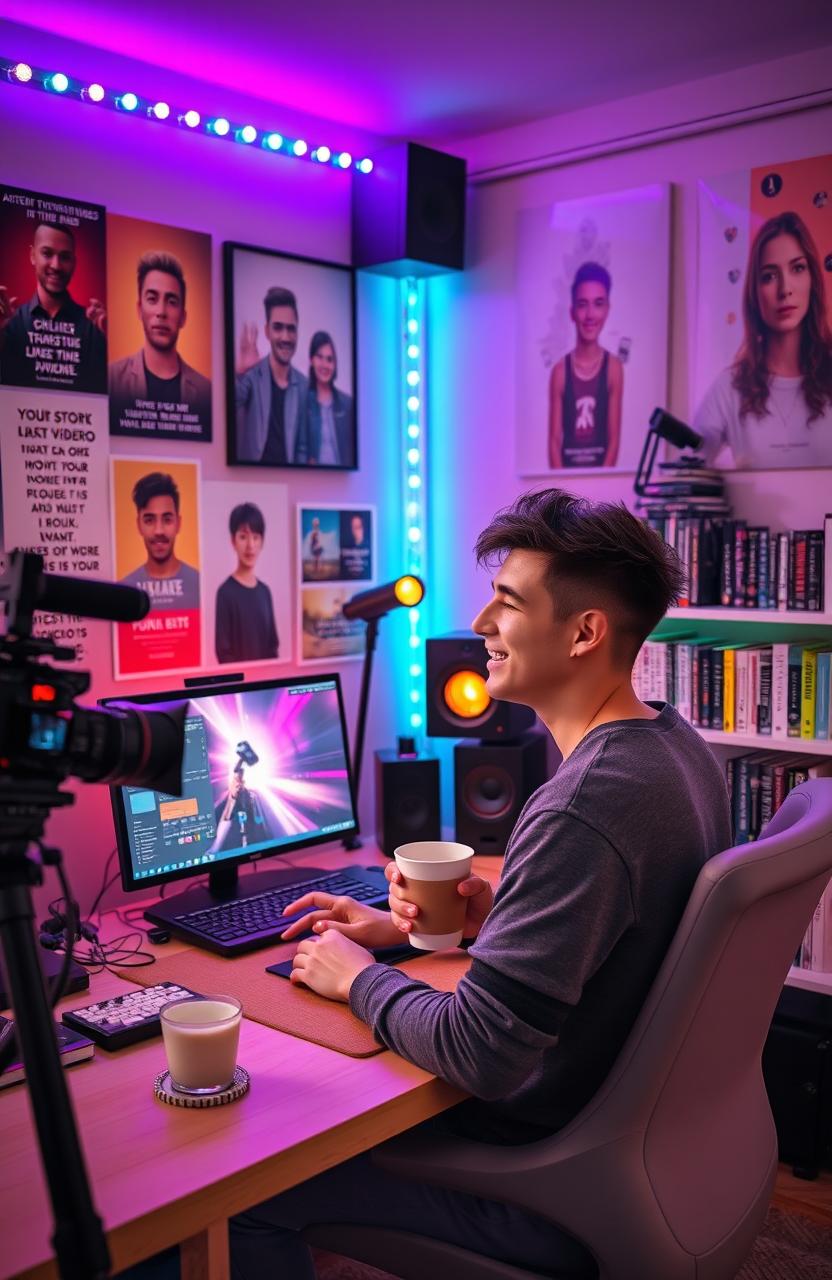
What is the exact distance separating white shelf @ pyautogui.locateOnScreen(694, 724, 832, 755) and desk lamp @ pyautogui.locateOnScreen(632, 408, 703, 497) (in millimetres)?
609

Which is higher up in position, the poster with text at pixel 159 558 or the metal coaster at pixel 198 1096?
the poster with text at pixel 159 558

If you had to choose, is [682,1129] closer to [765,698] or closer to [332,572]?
[765,698]

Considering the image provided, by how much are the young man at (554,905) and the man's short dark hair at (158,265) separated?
4.17ft

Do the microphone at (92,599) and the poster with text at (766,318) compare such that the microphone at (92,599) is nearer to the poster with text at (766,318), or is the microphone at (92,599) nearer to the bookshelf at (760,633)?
the bookshelf at (760,633)

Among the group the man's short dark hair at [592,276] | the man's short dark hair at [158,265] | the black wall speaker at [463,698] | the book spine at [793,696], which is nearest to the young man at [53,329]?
the man's short dark hair at [158,265]

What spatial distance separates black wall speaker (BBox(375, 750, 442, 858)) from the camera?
2756 mm

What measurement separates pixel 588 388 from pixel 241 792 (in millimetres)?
1470

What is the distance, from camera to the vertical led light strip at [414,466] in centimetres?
334

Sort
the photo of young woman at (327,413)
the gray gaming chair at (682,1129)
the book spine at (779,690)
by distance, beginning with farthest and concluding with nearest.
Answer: the photo of young woman at (327,413), the book spine at (779,690), the gray gaming chair at (682,1129)

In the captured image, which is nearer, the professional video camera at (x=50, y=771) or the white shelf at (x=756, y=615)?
the professional video camera at (x=50, y=771)

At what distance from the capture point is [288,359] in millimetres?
2973

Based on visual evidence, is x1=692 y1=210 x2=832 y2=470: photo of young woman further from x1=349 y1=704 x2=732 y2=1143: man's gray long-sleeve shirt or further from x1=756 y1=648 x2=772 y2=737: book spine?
x1=349 y1=704 x2=732 y2=1143: man's gray long-sleeve shirt

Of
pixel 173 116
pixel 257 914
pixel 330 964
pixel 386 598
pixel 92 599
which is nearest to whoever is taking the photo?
pixel 92 599

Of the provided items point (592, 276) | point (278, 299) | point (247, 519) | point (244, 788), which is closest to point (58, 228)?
point (278, 299)
